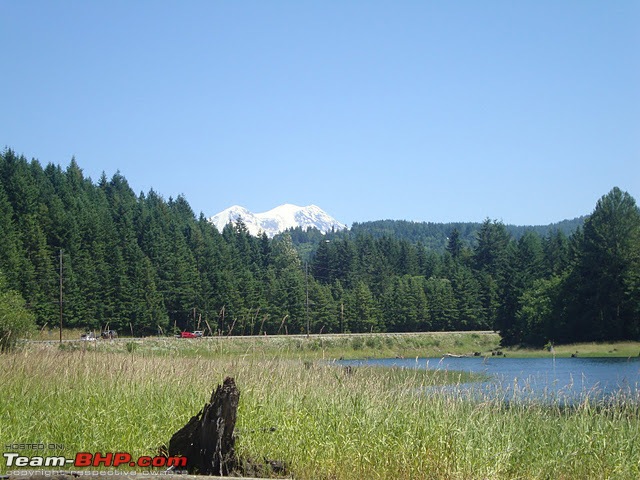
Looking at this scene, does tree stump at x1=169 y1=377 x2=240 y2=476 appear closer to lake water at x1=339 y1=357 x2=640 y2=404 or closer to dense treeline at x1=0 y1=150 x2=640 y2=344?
lake water at x1=339 y1=357 x2=640 y2=404

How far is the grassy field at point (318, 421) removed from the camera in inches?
314

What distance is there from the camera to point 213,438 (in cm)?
713

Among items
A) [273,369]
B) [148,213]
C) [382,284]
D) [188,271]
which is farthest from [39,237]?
[273,369]

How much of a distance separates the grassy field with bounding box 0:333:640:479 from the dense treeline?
46137 millimetres

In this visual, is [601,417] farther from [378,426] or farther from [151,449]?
[151,449]

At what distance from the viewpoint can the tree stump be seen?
7062mm

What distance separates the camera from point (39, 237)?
331 feet

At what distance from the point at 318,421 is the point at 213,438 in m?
2.25

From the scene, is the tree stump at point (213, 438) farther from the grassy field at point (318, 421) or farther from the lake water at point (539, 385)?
the lake water at point (539, 385)

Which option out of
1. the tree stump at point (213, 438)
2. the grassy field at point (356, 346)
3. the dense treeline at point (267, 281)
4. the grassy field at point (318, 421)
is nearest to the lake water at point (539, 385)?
the grassy field at point (318, 421)

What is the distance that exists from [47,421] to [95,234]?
10994 cm

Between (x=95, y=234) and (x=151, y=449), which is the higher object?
(x=95, y=234)

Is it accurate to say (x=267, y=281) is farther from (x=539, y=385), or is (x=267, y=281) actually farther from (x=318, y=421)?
(x=318, y=421)

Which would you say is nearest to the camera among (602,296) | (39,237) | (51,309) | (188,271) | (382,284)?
(602,296)
